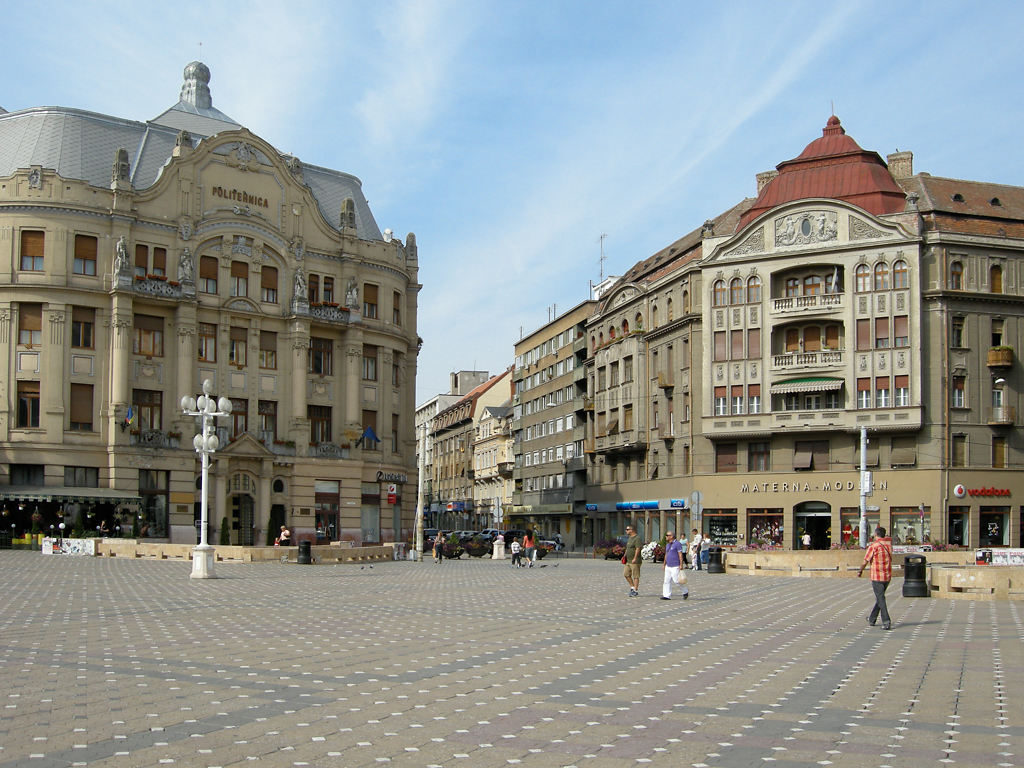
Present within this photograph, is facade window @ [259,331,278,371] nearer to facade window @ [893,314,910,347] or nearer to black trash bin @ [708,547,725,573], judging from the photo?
black trash bin @ [708,547,725,573]

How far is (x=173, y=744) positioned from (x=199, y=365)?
47.8 m

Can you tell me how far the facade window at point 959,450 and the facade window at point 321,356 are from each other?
108ft

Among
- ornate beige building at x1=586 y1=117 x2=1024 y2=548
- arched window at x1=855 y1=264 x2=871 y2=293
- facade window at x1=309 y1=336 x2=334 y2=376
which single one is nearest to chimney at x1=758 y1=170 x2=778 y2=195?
ornate beige building at x1=586 y1=117 x2=1024 y2=548

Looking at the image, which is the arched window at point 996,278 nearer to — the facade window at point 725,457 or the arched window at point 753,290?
the arched window at point 753,290

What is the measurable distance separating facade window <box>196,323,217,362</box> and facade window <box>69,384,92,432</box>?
5754 millimetres

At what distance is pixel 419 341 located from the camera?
65.9 metres

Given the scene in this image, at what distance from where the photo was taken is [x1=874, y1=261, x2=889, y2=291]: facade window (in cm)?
5647

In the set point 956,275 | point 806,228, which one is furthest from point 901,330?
point 806,228

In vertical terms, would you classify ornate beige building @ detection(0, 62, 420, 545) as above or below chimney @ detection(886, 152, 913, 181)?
below

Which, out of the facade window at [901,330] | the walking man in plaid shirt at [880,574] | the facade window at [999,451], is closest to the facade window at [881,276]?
the facade window at [901,330]

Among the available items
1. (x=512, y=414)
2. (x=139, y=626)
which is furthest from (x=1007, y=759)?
(x=512, y=414)

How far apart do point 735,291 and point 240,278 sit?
1056 inches

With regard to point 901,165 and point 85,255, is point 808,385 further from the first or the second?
point 85,255

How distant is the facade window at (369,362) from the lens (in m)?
60.3
